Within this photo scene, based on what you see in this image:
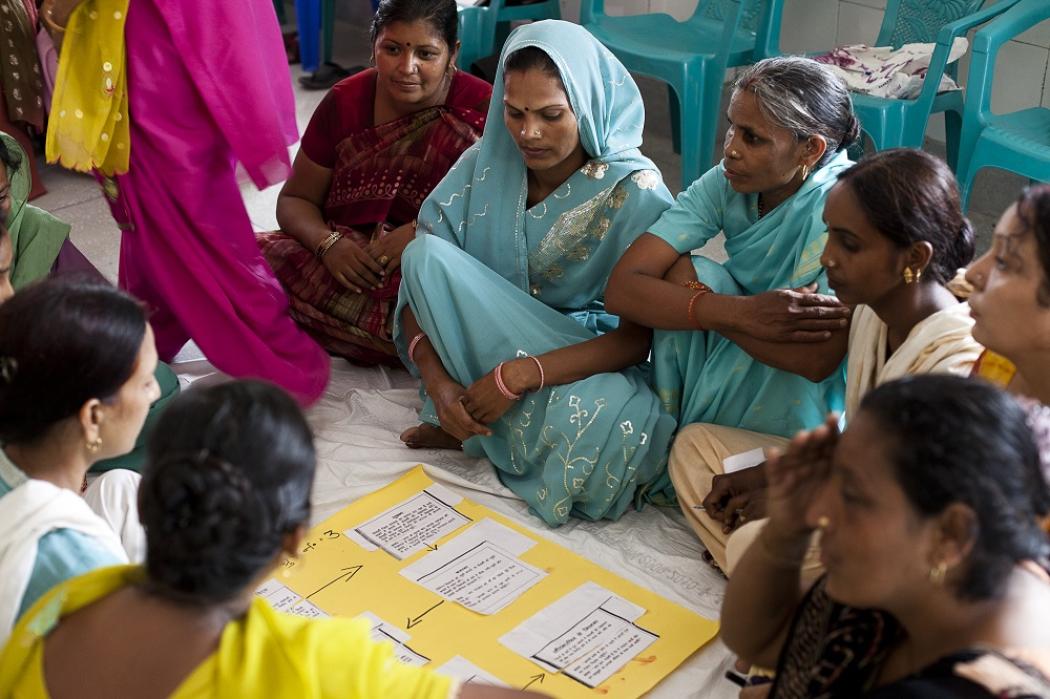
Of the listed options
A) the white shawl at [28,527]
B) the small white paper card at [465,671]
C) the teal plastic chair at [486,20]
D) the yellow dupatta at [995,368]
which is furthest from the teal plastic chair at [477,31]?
the white shawl at [28,527]

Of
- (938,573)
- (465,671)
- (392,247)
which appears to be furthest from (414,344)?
(938,573)

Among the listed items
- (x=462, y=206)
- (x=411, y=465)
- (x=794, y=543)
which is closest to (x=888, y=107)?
(x=462, y=206)

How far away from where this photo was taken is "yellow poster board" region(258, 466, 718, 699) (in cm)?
223

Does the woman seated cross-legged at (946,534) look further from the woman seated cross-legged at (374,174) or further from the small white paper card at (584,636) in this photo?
the woman seated cross-legged at (374,174)

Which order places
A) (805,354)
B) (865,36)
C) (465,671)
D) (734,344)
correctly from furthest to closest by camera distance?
(865,36)
(734,344)
(805,354)
(465,671)

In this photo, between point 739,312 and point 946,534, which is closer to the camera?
point 946,534

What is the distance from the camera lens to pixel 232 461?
4.33ft

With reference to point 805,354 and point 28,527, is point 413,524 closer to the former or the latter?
point 805,354

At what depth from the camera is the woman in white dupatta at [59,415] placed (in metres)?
1.53

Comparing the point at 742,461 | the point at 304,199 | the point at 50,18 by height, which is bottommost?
the point at 742,461

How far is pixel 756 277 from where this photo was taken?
2604 mm

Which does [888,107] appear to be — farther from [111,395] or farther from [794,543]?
[111,395]

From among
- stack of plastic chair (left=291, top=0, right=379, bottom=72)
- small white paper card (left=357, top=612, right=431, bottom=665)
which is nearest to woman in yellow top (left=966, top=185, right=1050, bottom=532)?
small white paper card (left=357, top=612, right=431, bottom=665)

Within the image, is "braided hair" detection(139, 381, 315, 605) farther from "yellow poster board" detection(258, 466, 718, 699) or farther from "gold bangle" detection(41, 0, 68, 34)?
"gold bangle" detection(41, 0, 68, 34)
